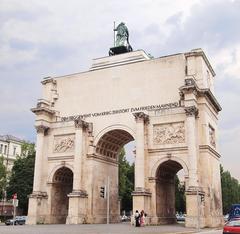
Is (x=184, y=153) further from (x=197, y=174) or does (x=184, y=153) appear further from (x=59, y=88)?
(x=59, y=88)

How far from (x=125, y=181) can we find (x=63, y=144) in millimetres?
26447

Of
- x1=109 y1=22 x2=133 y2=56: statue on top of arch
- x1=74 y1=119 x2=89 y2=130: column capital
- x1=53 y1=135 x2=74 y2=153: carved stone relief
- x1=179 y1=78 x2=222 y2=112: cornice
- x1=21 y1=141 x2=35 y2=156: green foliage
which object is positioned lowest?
x1=53 y1=135 x2=74 y2=153: carved stone relief

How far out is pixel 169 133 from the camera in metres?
33.6

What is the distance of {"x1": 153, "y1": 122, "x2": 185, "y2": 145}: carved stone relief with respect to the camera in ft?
109

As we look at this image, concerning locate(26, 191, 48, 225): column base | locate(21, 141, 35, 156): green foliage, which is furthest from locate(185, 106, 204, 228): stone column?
locate(21, 141, 35, 156): green foliage

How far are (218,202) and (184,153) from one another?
23.1 feet

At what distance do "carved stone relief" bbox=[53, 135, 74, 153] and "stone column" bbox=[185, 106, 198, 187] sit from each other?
12.1 meters

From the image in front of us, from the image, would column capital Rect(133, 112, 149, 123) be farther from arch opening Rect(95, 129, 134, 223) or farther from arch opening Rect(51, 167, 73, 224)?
arch opening Rect(51, 167, 73, 224)

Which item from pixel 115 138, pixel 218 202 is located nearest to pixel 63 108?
pixel 115 138

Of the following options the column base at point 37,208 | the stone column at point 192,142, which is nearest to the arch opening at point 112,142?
the column base at point 37,208

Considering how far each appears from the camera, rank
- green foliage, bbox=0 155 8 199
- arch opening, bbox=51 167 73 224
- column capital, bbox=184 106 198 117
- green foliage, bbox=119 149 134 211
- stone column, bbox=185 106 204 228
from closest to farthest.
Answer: stone column, bbox=185 106 204 228, column capital, bbox=184 106 198 117, arch opening, bbox=51 167 73 224, green foliage, bbox=0 155 8 199, green foliage, bbox=119 149 134 211

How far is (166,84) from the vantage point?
3528 cm

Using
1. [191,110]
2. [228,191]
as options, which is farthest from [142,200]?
[228,191]

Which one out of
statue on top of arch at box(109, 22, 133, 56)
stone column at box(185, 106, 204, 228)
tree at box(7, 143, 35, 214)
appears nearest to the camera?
stone column at box(185, 106, 204, 228)
